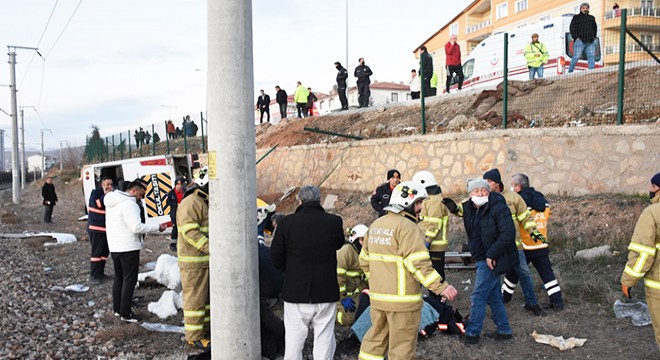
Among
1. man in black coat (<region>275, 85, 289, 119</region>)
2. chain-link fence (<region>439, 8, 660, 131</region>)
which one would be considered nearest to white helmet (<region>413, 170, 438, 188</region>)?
chain-link fence (<region>439, 8, 660, 131</region>)

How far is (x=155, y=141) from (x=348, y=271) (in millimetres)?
26054

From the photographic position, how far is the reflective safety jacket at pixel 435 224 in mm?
6617

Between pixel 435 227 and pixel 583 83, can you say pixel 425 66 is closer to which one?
pixel 583 83

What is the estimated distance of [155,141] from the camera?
98.8 feet

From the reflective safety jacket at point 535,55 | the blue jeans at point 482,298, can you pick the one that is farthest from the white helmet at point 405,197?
the reflective safety jacket at point 535,55

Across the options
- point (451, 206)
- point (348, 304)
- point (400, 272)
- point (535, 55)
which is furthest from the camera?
point (535, 55)

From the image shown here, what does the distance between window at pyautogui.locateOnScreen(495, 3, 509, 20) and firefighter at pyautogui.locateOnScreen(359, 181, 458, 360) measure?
4277 centimetres

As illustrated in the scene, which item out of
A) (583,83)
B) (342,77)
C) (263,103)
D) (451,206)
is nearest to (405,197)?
(451,206)

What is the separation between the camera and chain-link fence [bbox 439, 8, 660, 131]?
32.8ft

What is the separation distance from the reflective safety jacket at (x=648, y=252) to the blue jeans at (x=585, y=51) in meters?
9.09

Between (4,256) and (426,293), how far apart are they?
9404mm

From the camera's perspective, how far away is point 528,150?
10.4 meters

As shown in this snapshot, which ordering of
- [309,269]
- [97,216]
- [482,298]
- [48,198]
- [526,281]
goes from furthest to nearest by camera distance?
[48,198] → [97,216] → [526,281] → [482,298] → [309,269]

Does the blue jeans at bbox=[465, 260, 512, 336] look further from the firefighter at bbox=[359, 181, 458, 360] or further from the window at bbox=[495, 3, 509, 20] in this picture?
the window at bbox=[495, 3, 509, 20]
